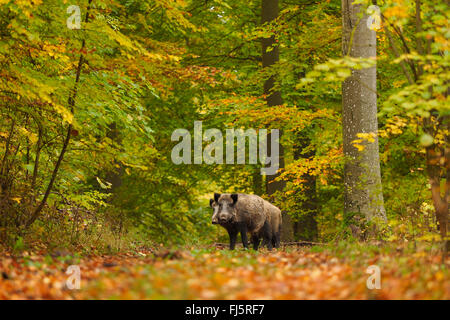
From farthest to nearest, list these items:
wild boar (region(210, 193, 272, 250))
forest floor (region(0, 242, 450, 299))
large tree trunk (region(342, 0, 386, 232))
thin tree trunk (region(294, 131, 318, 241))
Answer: thin tree trunk (region(294, 131, 318, 241)) < wild boar (region(210, 193, 272, 250)) < large tree trunk (region(342, 0, 386, 232)) < forest floor (region(0, 242, 450, 299))

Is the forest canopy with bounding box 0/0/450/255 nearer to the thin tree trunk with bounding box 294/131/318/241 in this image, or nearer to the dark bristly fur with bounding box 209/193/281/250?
the thin tree trunk with bounding box 294/131/318/241

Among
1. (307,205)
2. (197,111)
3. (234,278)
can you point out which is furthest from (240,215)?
(307,205)

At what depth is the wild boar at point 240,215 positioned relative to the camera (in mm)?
10656

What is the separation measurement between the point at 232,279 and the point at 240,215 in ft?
19.4

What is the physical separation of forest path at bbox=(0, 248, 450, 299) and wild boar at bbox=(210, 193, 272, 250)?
3.75m

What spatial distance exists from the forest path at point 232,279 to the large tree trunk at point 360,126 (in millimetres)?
3300

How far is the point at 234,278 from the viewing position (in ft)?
17.1

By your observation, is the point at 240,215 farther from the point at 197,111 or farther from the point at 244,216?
the point at 197,111

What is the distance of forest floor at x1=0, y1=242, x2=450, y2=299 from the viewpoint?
478cm

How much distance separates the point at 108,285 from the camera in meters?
5.14

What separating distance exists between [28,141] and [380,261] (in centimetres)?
700

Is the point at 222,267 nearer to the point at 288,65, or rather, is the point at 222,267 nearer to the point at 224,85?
the point at 288,65

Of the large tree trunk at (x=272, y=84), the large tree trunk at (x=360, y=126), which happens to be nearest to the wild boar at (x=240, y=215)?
the large tree trunk at (x=360, y=126)

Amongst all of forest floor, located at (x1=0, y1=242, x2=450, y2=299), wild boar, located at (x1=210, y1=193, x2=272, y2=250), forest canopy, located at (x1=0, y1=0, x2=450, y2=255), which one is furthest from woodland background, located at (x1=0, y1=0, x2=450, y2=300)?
wild boar, located at (x1=210, y1=193, x2=272, y2=250)
